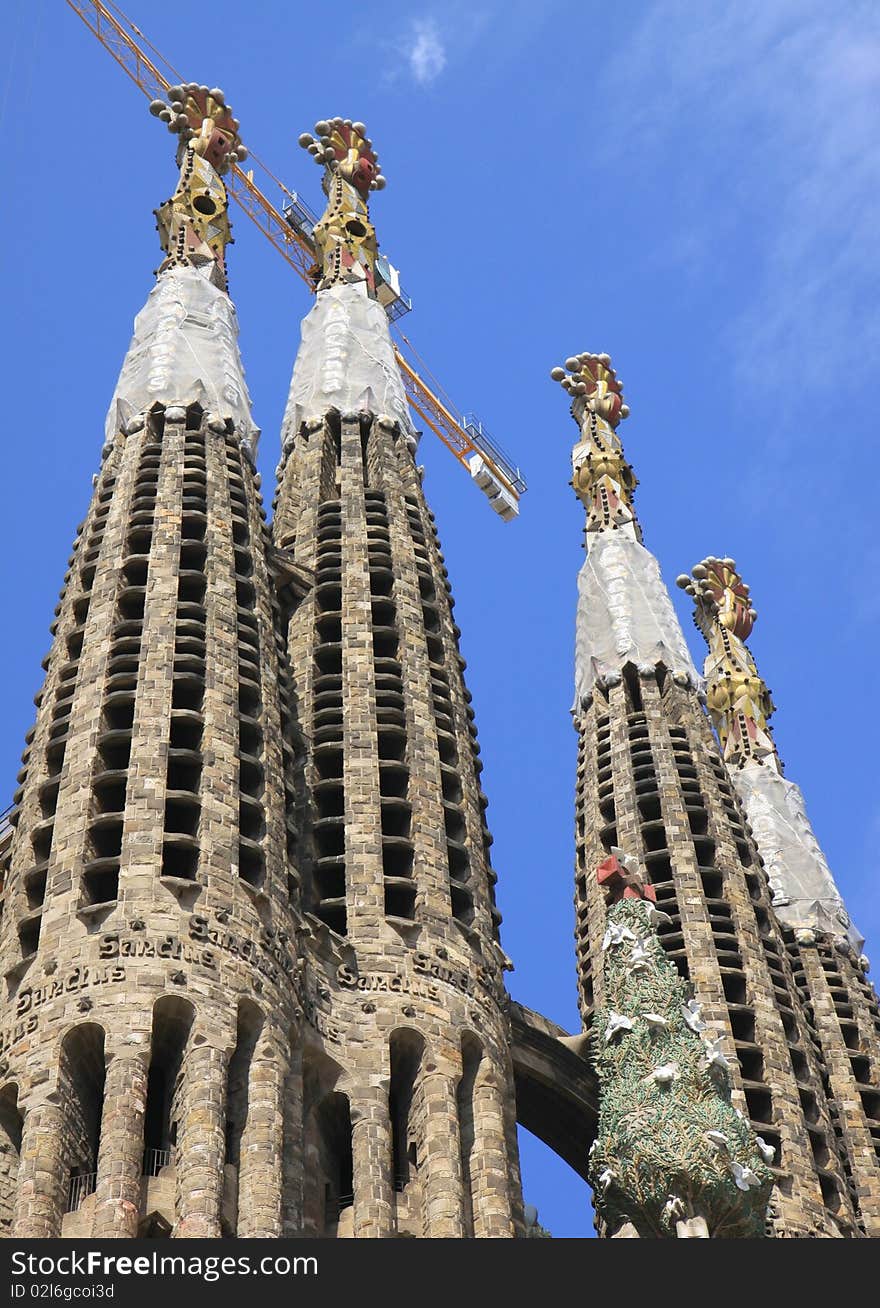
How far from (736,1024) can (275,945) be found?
17.1m

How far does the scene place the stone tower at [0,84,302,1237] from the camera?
41625 mm

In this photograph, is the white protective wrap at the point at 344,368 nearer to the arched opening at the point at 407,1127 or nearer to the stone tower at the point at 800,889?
the stone tower at the point at 800,889

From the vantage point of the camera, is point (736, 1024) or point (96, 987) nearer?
point (96, 987)

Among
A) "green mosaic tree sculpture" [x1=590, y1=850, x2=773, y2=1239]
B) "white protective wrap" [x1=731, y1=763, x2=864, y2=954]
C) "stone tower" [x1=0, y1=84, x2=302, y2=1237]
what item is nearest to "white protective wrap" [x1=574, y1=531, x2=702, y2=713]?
"white protective wrap" [x1=731, y1=763, x2=864, y2=954]

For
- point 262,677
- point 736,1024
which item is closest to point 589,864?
point 736,1024

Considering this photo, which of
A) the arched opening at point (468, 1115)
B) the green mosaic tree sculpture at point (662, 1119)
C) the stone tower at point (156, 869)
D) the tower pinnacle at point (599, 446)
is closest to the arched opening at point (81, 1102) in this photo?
the stone tower at point (156, 869)

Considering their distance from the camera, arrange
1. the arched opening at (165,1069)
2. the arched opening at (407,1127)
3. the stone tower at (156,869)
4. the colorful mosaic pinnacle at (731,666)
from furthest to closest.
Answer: the colorful mosaic pinnacle at (731,666)
the arched opening at (407,1127)
the arched opening at (165,1069)
the stone tower at (156,869)

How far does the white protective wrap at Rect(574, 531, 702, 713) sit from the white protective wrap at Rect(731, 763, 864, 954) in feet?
13.7

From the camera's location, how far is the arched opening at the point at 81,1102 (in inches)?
1634

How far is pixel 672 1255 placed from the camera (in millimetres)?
35250

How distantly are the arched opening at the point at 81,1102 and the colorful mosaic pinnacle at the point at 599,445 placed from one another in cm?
3857

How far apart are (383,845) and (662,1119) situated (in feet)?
30.6

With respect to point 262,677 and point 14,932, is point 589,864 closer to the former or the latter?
point 262,677

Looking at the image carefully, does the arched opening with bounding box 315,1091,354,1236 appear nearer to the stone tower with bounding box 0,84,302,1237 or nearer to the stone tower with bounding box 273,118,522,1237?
the stone tower with bounding box 273,118,522,1237
